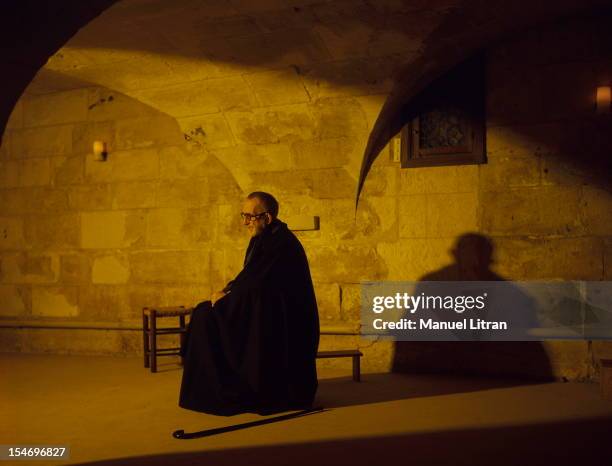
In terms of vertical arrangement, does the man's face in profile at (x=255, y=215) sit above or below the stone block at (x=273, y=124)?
below

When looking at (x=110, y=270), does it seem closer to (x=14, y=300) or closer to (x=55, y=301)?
(x=55, y=301)

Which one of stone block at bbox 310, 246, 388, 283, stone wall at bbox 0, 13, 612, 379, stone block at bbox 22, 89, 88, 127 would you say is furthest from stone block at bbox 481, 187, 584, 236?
stone block at bbox 22, 89, 88, 127

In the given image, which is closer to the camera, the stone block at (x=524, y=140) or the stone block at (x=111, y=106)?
the stone block at (x=524, y=140)

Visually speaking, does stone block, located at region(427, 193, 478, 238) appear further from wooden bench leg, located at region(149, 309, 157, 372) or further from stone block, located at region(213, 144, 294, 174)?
wooden bench leg, located at region(149, 309, 157, 372)

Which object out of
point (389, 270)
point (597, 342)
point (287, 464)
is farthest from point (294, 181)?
point (287, 464)

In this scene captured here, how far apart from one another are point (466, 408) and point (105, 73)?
4.01 m

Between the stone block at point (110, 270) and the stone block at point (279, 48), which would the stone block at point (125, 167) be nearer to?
the stone block at point (110, 270)

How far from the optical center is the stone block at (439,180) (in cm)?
580

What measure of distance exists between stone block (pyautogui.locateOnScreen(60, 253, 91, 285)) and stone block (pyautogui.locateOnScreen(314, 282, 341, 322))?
262cm

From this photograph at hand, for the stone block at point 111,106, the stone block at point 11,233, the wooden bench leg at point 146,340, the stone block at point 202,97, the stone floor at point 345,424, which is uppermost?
the stone block at point 111,106

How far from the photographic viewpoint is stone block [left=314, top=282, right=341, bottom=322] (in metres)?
6.14

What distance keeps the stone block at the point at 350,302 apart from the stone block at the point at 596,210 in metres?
1.99

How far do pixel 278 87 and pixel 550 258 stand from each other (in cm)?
266

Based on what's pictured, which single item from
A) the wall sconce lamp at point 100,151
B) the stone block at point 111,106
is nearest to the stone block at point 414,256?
the stone block at point 111,106
